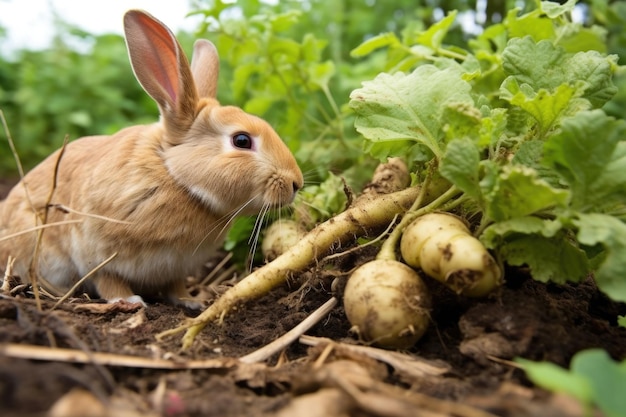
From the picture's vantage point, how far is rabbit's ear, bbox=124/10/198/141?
292cm

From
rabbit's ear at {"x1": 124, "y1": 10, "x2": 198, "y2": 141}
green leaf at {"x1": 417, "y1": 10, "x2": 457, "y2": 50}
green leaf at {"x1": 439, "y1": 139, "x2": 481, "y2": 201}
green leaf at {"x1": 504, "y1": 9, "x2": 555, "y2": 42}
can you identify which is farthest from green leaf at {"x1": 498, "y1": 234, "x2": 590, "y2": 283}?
rabbit's ear at {"x1": 124, "y1": 10, "x2": 198, "y2": 141}

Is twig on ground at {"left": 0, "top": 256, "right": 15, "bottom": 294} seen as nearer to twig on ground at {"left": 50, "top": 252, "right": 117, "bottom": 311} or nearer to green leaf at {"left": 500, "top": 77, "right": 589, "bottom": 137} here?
twig on ground at {"left": 50, "top": 252, "right": 117, "bottom": 311}

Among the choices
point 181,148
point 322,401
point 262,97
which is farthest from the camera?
point 262,97

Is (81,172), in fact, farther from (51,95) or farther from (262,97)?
(51,95)

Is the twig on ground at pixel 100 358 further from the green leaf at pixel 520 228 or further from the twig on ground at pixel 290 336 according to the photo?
the green leaf at pixel 520 228

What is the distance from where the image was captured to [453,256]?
1959 mm

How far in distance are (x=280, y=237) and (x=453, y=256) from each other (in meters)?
1.42

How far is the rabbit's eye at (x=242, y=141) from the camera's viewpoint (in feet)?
10.0

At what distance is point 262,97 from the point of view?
171 inches

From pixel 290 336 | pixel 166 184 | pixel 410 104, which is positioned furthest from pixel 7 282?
pixel 410 104

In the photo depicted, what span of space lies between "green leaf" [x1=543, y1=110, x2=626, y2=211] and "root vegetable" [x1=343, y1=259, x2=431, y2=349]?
2.07 feet

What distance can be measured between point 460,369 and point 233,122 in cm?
178

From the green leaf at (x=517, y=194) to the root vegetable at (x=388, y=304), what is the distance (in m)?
0.38

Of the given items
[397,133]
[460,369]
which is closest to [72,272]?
[397,133]
